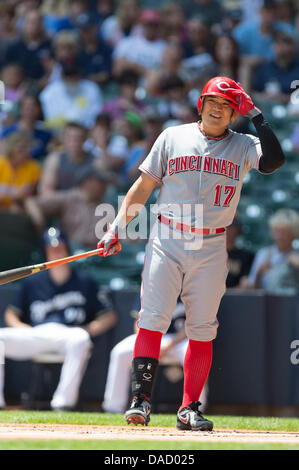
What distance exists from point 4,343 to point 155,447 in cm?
354

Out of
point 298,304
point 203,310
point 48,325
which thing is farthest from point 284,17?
point 203,310

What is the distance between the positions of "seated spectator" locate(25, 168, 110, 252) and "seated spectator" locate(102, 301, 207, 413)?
1.78m

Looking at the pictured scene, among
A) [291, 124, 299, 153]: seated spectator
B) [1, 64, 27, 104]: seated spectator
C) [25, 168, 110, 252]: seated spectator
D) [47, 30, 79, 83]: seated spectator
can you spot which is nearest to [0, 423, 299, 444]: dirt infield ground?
[25, 168, 110, 252]: seated spectator

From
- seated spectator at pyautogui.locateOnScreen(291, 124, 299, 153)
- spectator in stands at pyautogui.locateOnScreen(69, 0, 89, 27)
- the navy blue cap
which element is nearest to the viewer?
the navy blue cap

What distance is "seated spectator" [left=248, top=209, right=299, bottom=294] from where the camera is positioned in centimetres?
733

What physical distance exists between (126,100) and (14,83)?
5.04ft

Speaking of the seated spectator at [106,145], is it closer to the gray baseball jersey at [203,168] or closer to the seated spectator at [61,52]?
the seated spectator at [61,52]

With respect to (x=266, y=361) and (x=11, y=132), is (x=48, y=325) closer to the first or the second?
(x=266, y=361)

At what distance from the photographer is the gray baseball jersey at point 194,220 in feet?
13.8

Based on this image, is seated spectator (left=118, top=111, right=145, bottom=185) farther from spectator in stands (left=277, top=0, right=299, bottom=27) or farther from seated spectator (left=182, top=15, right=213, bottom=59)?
spectator in stands (left=277, top=0, right=299, bottom=27)

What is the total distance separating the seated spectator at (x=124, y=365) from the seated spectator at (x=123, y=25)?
5493mm

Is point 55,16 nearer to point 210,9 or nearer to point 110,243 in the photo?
point 210,9

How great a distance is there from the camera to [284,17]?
10438 mm

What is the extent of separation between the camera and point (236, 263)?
7375mm
